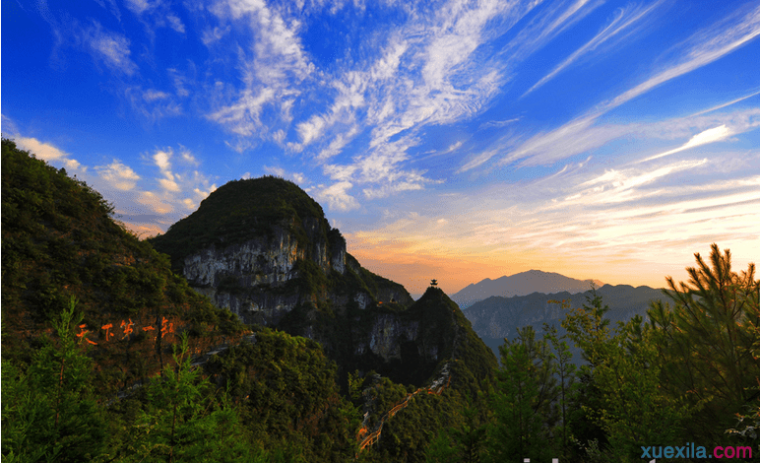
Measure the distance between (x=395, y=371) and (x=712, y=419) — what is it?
117m

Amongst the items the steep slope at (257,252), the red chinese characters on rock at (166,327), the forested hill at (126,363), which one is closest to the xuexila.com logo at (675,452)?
the forested hill at (126,363)

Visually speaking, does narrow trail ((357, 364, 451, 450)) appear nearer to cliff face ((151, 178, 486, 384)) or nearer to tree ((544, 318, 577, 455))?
tree ((544, 318, 577, 455))

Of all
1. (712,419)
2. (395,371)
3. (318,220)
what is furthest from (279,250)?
(712,419)

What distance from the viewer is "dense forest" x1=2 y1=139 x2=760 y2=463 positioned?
6.82 metres

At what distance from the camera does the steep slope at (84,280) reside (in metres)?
15.8

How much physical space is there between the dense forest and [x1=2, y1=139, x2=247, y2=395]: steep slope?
0.10 meters

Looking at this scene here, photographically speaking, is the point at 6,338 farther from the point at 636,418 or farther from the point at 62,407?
the point at 636,418

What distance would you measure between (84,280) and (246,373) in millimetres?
14051

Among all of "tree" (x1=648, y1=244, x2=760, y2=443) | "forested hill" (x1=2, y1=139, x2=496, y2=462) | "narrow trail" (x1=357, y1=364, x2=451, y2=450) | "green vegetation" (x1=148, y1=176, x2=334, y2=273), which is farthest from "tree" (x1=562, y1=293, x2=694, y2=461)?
"green vegetation" (x1=148, y1=176, x2=334, y2=273)

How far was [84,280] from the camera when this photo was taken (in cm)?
1944

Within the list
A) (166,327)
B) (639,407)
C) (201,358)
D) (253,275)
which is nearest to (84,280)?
(166,327)

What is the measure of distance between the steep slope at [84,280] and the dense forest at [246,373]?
0.10m

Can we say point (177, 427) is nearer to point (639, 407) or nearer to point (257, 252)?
point (639, 407)

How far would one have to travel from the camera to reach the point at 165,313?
23156 mm
